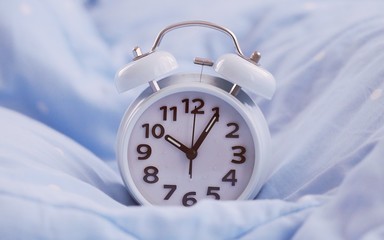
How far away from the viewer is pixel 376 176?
0.57m

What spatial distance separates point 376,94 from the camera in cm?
79

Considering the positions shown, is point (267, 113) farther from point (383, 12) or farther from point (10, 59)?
point (10, 59)

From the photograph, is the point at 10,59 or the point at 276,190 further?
the point at 10,59

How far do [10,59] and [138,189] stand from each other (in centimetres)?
44

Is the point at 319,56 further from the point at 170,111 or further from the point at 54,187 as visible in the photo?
the point at 54,187

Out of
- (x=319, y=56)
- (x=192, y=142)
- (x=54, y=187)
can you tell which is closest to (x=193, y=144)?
(x=192, y=142)

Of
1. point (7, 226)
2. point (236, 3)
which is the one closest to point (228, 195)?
point (7, 226)

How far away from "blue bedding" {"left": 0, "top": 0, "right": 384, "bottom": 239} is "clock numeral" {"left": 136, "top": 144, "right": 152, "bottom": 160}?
6 centimetres

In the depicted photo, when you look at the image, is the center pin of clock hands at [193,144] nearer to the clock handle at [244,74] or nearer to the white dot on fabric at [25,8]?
the clock handle at [244,74]

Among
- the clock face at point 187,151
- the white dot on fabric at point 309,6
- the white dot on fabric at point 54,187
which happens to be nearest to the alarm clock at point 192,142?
the clock face at point 187,151

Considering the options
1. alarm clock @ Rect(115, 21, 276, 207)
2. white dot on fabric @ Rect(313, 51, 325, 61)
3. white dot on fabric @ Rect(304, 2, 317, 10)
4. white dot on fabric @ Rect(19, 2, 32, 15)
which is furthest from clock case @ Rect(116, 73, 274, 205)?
white dot on fabric @ Rect(304, 2, 317, 10)

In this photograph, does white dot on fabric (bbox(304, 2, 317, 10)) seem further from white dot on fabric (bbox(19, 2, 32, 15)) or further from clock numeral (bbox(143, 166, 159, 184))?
clock numeral (bbox(143, 166, 159, 184))

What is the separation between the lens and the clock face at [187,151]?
0.72 metres

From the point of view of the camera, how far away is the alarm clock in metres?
0.72
